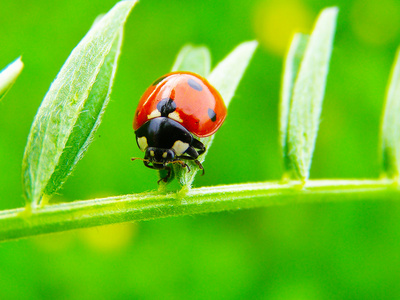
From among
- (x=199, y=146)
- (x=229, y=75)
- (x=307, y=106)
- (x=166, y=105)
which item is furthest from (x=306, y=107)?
(x=166, y=105)

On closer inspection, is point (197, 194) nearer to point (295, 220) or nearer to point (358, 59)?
point (295, 220)

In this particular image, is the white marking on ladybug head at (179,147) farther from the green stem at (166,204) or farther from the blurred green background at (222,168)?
the blurred green background at (222,168)

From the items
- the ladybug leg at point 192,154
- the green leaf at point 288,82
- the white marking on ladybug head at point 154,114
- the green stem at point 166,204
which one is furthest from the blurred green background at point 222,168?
the green stem at point 166,204

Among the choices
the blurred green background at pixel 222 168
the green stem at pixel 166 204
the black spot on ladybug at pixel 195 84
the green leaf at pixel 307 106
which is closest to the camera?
the green stem at pixel 166 204

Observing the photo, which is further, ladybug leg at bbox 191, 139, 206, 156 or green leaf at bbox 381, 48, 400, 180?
green leaf at bbox 381, 48, 400, 180

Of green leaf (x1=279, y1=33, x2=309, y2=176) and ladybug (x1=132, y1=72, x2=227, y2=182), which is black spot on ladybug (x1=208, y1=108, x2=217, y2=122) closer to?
ladybug (x1=132, y1=72, x2=227, y2=182)

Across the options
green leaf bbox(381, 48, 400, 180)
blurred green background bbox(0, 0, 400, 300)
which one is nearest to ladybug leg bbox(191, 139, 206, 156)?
green leaf bbox(381, 48, 400, 180)
